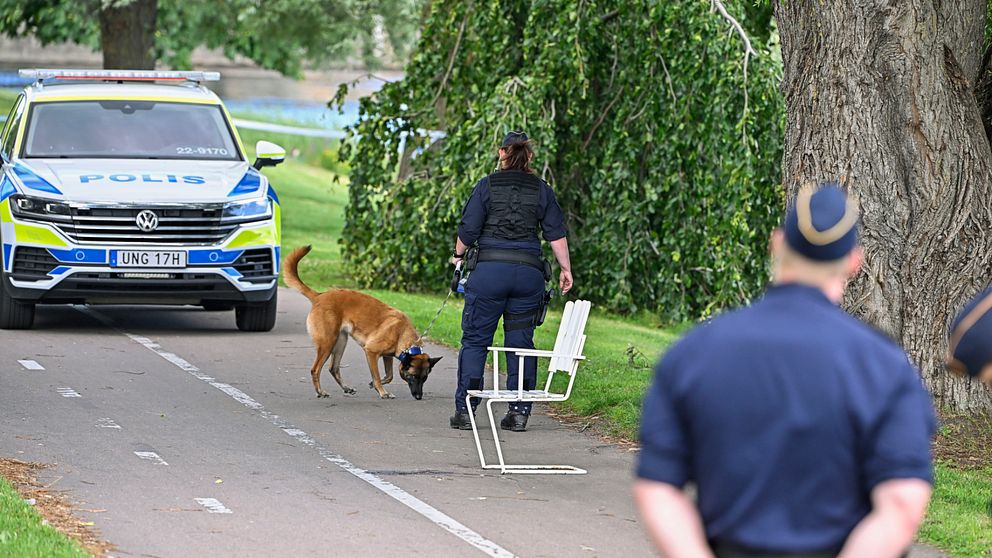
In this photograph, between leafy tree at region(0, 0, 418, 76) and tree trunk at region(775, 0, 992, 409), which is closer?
tree trunk at region(775, 0, 992, 409)

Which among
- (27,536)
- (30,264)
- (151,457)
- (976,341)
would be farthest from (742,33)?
(976,341)

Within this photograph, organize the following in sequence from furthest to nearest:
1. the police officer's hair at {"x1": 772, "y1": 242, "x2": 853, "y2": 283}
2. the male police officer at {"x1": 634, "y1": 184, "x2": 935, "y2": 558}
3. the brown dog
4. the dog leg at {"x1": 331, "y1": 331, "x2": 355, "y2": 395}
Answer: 1. the dog leg at {"x1": 331, "y1": 331, "x2": 355, "y2": 395}
2. the brown dog
3. the police officer's hair at {"x1": 772, "y1": 242, "x2": 853, "y2": 283}
4. the male police officer at {"x1": 634, "y1": 184, "x2": 935, "y2": 558}

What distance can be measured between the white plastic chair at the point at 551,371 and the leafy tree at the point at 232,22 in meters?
17.8

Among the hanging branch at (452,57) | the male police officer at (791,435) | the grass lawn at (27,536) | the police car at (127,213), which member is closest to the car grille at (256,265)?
the police car at (127,213)

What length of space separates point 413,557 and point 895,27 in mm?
4748

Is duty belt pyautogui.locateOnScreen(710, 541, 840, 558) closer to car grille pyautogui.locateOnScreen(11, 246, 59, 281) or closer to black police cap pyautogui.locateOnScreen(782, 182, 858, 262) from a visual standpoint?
black police cap pyautogui.locateOnScreen(782, 182, 858, 262)

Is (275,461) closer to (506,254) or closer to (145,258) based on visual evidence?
(506,254)

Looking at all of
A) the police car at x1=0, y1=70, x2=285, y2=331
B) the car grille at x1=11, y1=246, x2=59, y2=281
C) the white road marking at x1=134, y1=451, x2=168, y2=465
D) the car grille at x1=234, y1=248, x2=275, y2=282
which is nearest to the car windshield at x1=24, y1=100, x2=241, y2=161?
the police car at x1=0, y1=70, x2=285, y2=331

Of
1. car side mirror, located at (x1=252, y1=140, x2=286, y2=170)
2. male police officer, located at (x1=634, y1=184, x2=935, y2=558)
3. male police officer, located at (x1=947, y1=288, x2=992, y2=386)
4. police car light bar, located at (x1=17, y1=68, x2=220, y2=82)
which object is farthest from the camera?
police car light bar, located at (x1=17, y1=68, x2=220, y2=82)

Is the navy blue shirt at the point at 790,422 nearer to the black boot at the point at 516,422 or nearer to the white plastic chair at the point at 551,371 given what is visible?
the white plastic chair at the point at 551,371

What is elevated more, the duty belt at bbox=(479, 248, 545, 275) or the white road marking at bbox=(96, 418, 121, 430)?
the duty belt at bbox=(479, 248, 545, 275)

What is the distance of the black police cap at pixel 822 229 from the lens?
9.98 ft

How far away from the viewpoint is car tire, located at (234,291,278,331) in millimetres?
13914

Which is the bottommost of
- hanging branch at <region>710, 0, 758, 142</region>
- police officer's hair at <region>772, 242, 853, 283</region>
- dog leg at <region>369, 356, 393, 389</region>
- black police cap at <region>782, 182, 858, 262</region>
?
dog leg at <region>369, 356, 393, 389</region>
